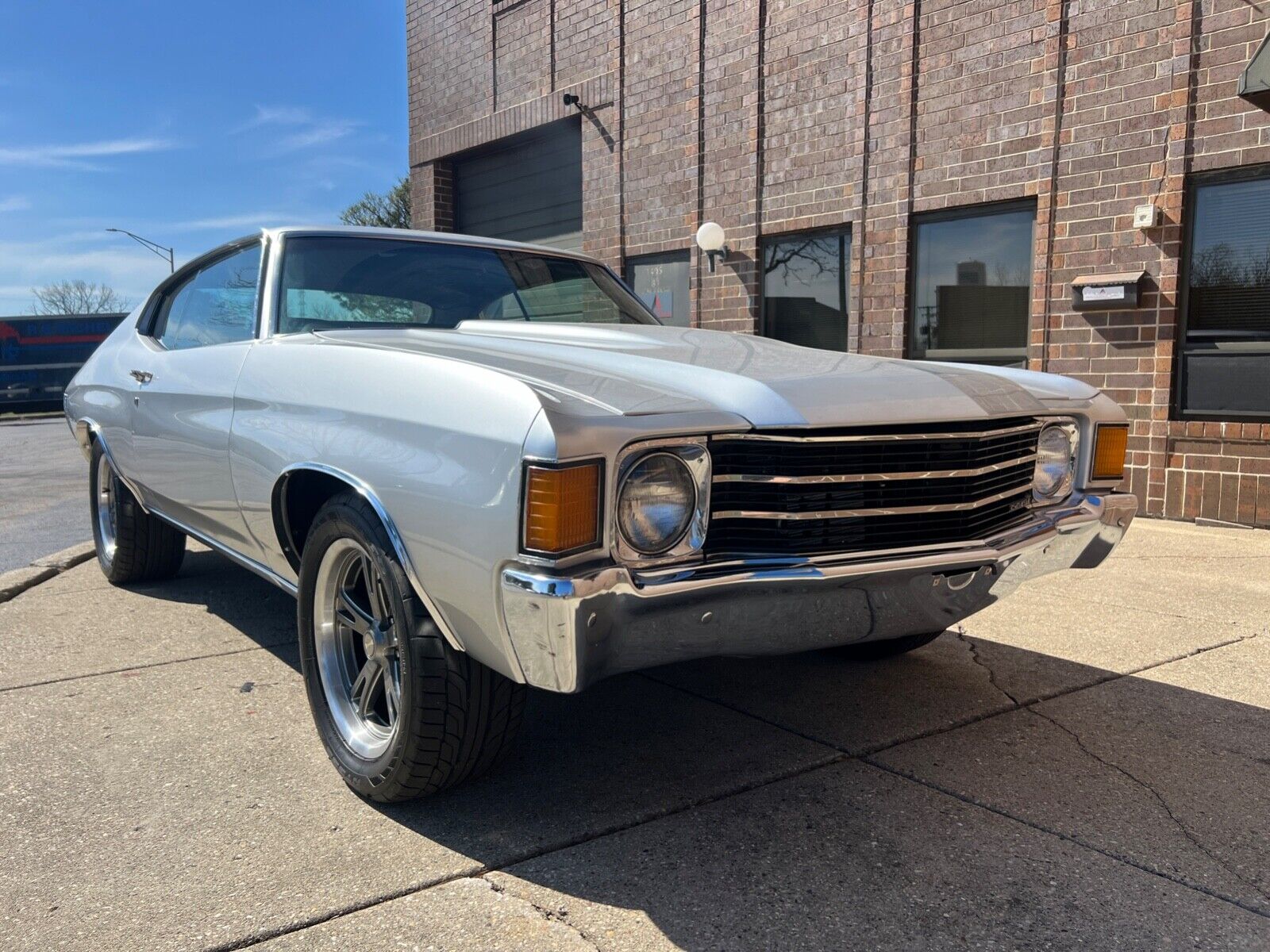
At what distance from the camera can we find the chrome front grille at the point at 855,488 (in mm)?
2162

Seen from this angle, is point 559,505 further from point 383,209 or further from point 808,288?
point 383,209

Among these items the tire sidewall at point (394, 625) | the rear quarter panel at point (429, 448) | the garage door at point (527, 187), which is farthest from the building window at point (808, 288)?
the tire sidewall at point (394, 625)

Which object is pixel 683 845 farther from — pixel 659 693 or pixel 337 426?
pixel 337 426

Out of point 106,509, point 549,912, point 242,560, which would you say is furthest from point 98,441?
point 549,912

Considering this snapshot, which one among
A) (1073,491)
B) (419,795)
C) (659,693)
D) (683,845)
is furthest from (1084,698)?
(419,795)

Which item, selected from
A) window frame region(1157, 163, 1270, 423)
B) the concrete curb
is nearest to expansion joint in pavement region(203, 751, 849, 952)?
the concrete curb

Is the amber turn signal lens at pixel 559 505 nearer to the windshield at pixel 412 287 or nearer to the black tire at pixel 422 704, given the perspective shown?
the black tire at pixel 422 704

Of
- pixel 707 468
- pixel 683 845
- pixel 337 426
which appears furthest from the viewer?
pixel 337 426

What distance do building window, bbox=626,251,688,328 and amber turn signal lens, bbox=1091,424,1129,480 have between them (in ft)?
24.3

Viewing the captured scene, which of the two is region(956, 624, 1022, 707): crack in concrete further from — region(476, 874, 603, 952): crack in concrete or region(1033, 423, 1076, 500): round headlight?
region(476, 874, 603, 952): crack in concrete

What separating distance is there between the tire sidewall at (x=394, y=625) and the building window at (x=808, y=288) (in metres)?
6.92

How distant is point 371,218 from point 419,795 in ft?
139

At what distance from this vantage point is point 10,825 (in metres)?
2.38

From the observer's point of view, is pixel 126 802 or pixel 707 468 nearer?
pixel 707 468
